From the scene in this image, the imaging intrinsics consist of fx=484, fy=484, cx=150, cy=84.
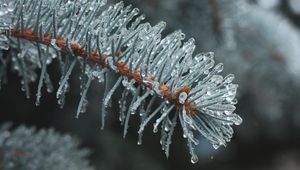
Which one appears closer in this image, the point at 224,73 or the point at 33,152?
the point at 33,152

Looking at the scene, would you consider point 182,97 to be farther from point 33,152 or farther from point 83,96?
point 33,152

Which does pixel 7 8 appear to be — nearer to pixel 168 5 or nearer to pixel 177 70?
pixel 177 70

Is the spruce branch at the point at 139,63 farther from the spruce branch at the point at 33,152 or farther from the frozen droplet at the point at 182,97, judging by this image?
the spruce branch at the point at 33,152

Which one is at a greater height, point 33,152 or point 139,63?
point 139,63

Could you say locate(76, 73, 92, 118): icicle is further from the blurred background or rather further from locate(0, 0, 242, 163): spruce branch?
the blurred background

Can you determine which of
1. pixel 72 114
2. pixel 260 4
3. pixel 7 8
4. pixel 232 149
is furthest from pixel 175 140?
pixel 7 8

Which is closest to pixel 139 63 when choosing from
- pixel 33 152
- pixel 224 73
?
pixel 33 152

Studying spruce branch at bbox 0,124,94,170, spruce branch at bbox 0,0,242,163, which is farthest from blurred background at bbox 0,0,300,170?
spruce branch at bbox 0,0,242,163
